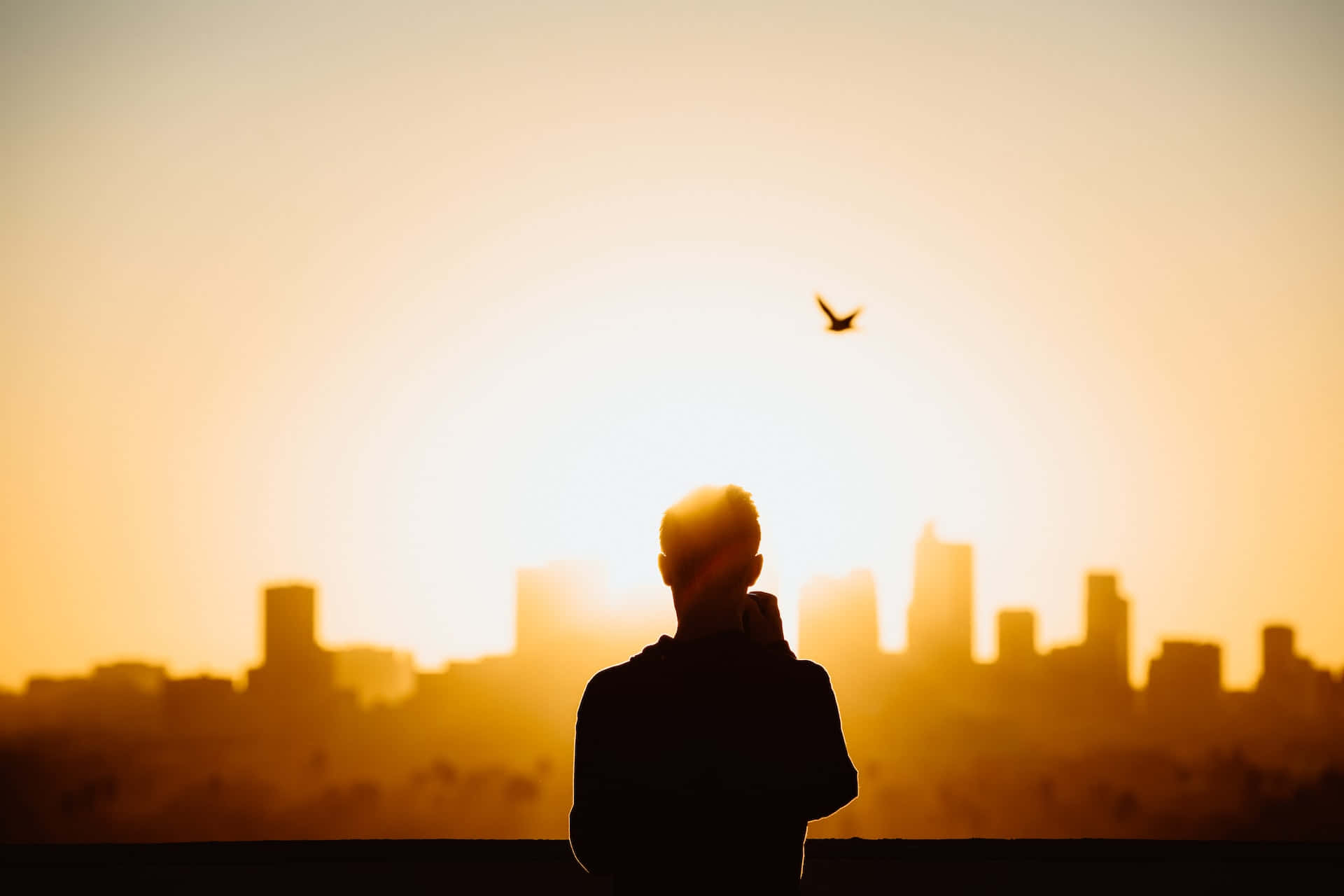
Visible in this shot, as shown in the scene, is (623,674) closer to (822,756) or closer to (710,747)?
(710,747)

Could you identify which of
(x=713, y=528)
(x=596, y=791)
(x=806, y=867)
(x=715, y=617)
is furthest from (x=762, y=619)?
(x=806, y=867)

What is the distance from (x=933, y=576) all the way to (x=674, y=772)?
96958 mm

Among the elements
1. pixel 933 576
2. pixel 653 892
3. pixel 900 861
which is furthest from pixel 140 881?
pixel 933 576

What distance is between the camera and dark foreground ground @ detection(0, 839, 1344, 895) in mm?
8953

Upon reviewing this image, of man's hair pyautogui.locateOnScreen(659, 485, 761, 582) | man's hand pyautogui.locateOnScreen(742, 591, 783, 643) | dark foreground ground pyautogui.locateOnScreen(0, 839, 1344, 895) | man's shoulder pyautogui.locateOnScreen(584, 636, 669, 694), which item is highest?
man's hair pyautogui.locateOnScreen(659, 485, 761, 582)

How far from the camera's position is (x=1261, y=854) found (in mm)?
9094

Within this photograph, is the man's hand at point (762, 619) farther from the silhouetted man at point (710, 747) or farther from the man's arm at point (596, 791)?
the man's arm at point (596, 791)

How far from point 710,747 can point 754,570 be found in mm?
335

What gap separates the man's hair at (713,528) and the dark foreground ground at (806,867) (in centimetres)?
704

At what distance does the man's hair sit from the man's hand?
0.30 feet

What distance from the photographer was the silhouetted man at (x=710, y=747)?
237cm

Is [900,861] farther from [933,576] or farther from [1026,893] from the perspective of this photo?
[933,576]

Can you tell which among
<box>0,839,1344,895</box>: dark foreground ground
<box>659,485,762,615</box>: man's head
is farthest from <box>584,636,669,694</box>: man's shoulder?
<box>0,839,1344,895</box>: dark foreground ground

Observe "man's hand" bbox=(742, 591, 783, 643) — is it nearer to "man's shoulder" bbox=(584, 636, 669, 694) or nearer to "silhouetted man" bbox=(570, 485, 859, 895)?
"silhouetted man" bbox=(570, 485, 859, 895)
